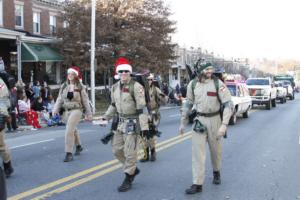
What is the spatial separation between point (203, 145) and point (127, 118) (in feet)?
3.91

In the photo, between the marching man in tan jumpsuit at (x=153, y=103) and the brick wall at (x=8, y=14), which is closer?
the marching man in tan jumpsuit at (x=153, y=103)

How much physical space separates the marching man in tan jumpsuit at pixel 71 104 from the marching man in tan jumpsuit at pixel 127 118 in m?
2.47

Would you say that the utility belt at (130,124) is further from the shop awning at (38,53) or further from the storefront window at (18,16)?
the storefront window at (18,16)

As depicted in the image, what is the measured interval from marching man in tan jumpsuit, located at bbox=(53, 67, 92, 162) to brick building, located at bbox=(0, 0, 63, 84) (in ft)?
53.3

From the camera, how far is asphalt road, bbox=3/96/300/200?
675 centimetres

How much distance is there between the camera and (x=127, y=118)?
23.3 feet

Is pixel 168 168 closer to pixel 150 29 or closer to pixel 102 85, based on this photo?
pixel 150 29

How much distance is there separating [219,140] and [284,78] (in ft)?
170

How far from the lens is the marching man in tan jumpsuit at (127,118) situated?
274 inches

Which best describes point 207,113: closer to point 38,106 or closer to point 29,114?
point 29,114

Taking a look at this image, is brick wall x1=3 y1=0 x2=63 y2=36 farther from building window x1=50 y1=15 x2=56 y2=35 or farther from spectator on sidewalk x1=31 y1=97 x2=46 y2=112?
spectator on sidewalk x1=31 y1=97 x2=46 y2=112

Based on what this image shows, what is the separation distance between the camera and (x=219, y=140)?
279 inches

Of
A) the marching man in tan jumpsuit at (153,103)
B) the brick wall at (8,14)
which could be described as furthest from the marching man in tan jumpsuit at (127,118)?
the brick wall at (8,14)

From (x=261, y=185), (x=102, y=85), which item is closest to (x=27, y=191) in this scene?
(x=261, y=185)
